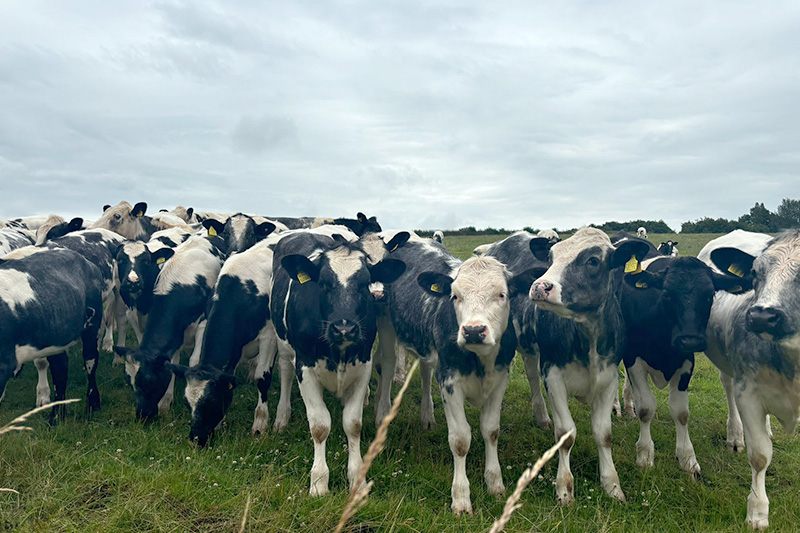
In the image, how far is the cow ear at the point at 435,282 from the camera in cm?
577

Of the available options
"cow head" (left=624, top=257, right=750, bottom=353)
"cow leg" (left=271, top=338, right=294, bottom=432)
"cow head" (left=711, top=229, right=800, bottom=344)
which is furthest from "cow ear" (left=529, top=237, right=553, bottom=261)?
"cow leg" (left=271, top=338, right=294, bottom=432)

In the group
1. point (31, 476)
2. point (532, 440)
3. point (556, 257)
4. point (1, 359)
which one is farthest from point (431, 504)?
point (1, 359)

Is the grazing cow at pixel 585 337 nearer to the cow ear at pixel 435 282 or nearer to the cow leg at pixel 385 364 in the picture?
the cow ear at pixel 435 282

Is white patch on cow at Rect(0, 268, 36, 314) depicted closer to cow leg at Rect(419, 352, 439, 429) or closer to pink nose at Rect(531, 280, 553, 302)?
cow leg at Rect(419, 352, 439, 429)

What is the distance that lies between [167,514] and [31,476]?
66.6 inches

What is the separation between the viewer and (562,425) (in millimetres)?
5832

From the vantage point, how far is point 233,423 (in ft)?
25.4

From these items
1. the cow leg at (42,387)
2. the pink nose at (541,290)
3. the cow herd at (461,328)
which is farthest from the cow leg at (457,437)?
the cow leg at (42,387)

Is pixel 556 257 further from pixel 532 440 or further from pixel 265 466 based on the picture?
pixel 265 466

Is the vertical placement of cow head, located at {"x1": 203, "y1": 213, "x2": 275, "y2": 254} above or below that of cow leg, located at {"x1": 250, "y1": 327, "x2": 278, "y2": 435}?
above

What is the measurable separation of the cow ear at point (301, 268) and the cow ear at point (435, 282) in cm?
119

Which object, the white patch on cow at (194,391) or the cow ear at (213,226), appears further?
the cow ear at (213,226)

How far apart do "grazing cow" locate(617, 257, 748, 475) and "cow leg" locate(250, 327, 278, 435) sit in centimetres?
455

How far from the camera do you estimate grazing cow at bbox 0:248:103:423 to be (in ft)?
22.3
